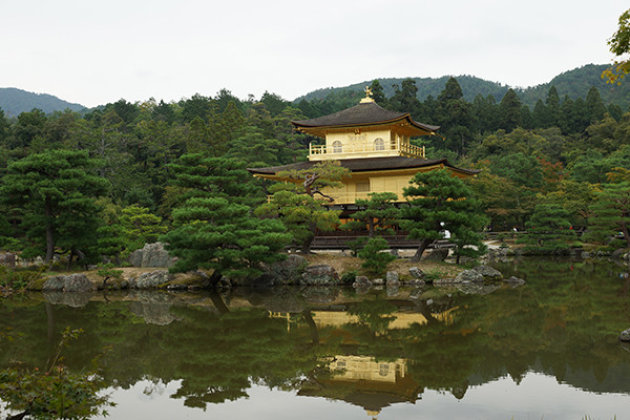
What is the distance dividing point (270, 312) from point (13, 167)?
11.7 metres

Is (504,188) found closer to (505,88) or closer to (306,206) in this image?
(306,206)

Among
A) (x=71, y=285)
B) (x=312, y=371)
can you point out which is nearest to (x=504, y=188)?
(x=71, y=285)

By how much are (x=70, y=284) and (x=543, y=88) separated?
11182cm

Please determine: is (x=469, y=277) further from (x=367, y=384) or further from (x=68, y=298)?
(x=68, y=298)

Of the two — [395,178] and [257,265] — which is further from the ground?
[395,178]

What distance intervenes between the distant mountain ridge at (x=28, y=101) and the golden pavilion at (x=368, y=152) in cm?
14706

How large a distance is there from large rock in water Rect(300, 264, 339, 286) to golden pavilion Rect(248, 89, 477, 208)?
18.5 ft

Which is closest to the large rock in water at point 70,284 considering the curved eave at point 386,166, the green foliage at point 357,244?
the curved eave at point 386,166

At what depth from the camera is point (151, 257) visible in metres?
22.4

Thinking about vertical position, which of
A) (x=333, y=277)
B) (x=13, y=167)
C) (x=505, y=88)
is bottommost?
(x=333, y=277)

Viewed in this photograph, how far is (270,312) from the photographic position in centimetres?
1417

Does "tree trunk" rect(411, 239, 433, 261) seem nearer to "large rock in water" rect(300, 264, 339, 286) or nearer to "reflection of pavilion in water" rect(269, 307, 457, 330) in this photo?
"large rock in water" rect(300, 264, 339, 286)

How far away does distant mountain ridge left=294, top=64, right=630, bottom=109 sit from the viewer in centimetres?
8712

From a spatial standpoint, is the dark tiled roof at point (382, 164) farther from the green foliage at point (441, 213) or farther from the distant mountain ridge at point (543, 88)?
the distant mountain ridge at point (543, 88)
